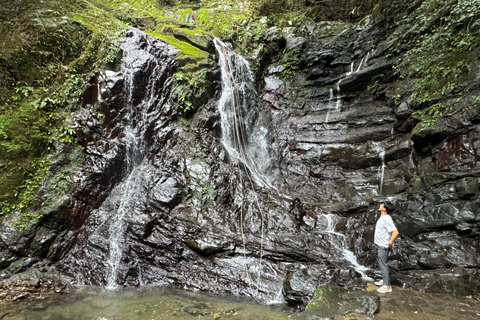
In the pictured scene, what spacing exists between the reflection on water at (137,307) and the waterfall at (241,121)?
446 centimetres

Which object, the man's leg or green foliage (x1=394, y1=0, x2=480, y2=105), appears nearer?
the man's leg

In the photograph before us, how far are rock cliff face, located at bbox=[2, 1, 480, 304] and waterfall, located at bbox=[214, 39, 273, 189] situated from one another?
21 centimetres

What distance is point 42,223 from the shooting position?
7312 millimetres

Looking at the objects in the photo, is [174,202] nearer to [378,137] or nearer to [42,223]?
[42,223]

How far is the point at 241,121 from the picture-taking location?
11297 mm

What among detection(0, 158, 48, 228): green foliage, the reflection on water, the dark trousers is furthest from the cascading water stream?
detection(0, 158, 48, 228): green foliage

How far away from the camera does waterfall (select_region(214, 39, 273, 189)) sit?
33.9 ft

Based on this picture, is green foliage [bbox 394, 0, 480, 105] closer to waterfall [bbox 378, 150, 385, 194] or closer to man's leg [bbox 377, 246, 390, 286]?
waterfall [bbox 378, 150, 385, 194]

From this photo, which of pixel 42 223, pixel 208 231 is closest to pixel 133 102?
pixel 42 223

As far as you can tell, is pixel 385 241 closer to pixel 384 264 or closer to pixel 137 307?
pixel 384 264

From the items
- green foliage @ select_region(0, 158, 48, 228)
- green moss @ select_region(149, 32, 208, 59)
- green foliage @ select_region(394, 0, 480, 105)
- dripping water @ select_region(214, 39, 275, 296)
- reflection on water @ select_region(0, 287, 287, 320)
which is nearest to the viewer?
reflection on water @ select_region(0, 287, 287, 320)

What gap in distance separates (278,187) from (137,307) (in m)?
5.86

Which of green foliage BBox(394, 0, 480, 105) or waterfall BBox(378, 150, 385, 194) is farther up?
green foliage BBox(394, 0, 480, 105)

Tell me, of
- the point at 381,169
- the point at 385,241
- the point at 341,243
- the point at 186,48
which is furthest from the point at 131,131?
the point at 381,169
